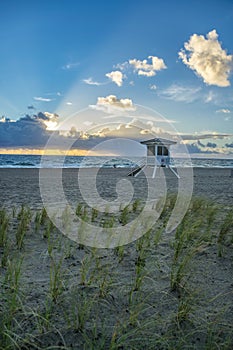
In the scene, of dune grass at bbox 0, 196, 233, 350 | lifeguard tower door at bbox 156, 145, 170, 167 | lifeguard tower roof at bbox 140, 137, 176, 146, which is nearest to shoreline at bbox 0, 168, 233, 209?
lifeguard tower door at bbox 156, 145, 170, 167

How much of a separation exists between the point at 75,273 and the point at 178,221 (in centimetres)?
282

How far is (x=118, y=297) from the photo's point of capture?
2762 mm

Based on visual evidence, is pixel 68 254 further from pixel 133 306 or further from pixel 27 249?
pixel 133 306

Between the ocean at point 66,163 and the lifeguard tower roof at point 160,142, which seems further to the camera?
the ocean at point 66,163

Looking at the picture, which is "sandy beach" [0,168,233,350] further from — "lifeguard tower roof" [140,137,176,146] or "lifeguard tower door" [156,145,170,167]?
"lifeguard tower door" [156,145,170,167]

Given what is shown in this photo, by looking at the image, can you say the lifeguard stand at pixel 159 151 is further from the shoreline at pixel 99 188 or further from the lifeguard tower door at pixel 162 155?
the shoreline at pixel 99 188

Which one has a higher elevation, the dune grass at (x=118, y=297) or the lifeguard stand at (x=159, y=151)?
the lifeguard stand at (x=159, y=151)

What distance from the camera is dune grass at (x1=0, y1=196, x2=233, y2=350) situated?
2170 millimetres

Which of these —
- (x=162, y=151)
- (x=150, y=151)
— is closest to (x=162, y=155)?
(x=162, y=151)

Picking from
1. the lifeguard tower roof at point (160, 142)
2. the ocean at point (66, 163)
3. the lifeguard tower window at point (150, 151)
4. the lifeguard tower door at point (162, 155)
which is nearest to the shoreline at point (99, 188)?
the lifeguard tower door at point (162, 155)

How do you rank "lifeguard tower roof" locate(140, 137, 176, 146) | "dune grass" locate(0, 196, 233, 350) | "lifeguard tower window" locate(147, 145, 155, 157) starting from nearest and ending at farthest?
"dune grass" locate(0, 196, 233, 350)
"lifeguard tower roof" locate(140, 137, 176, 146)
"lifeguard tower window" locate(147, 145, 155, 157)

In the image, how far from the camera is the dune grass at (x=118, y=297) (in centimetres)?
217

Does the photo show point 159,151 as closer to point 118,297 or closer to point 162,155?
point 162,155

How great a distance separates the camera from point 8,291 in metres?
2.57
